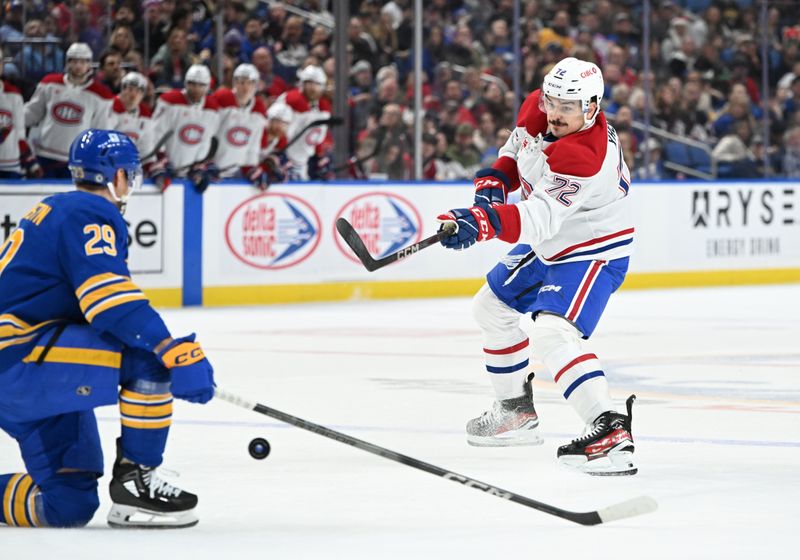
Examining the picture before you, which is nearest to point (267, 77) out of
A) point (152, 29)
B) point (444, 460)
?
point (152, 29)

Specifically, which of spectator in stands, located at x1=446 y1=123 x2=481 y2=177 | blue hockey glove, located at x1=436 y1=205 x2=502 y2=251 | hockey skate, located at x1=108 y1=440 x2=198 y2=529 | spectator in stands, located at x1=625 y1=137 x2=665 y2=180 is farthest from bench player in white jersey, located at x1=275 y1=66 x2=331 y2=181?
hockey skate, located at x1=108 y1=440 x2=198 y2=529

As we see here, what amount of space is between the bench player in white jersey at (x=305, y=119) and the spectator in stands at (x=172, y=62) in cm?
78

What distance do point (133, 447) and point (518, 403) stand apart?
1961 millimetres

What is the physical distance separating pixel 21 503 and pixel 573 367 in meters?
1.80

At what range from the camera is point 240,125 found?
37.7 feet

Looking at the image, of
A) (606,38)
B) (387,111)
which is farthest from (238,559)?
(606,38)

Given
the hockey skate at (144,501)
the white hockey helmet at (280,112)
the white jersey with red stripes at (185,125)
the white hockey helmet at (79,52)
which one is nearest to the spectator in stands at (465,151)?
the white hockey helmet at (280,112)

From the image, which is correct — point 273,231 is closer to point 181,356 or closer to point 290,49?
point 290,49

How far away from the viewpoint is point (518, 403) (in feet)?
17.8

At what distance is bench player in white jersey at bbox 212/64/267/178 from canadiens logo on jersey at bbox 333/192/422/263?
83 centimetres

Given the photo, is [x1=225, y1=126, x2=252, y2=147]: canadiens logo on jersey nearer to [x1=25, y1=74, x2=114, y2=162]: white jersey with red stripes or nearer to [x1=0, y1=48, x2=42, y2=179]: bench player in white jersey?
[x1=25, y1=74, x2=114, y2=162]: white jersey with red stripes

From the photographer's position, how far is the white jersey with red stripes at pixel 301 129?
38.8 ft

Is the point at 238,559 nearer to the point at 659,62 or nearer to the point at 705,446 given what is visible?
the point at 705,446

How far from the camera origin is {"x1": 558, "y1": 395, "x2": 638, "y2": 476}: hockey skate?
4.68 metres
